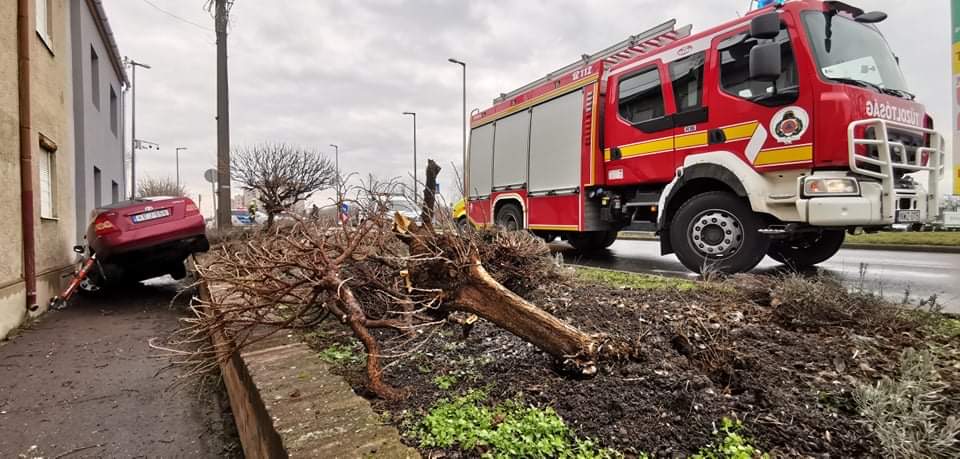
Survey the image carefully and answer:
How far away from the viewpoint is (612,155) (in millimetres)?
6652

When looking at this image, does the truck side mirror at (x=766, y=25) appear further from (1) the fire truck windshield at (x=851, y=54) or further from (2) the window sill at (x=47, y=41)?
(2) the window sill at (x=47, y=41)

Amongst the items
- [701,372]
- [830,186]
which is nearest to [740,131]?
[830,186]

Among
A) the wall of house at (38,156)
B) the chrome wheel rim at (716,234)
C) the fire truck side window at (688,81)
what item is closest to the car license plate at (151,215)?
the wall of house at (38,156)

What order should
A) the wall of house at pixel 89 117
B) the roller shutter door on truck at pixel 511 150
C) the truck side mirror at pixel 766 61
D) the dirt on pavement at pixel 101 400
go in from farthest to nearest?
the roller shutter door on truck at pixel 511 150 → the wall of house at pixel 89 117 → the truck side mirror at pixel 766 61 → the dirt on pavement at pixel 101 400

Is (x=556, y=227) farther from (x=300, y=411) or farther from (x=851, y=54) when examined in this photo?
(x=300, y=411)

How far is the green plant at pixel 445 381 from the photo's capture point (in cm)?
202

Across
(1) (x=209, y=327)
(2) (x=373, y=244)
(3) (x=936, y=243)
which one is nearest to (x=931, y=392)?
(2) (x=373, y=244)

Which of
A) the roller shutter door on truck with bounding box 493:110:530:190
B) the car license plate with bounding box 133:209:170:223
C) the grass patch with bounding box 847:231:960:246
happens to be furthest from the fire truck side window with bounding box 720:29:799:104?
the grass patch with bounding box 847:231:960:246

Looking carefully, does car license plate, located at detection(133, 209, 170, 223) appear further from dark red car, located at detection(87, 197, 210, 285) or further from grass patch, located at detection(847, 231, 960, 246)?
grass patch, located at detection(847, 231, 960, 246)

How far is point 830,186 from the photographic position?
173 inches

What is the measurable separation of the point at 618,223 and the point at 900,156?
3.26 metres

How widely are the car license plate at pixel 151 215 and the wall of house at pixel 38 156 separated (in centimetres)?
94

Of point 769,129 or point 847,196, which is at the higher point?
point 769,129

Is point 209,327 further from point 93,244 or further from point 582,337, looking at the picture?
point 93,244
